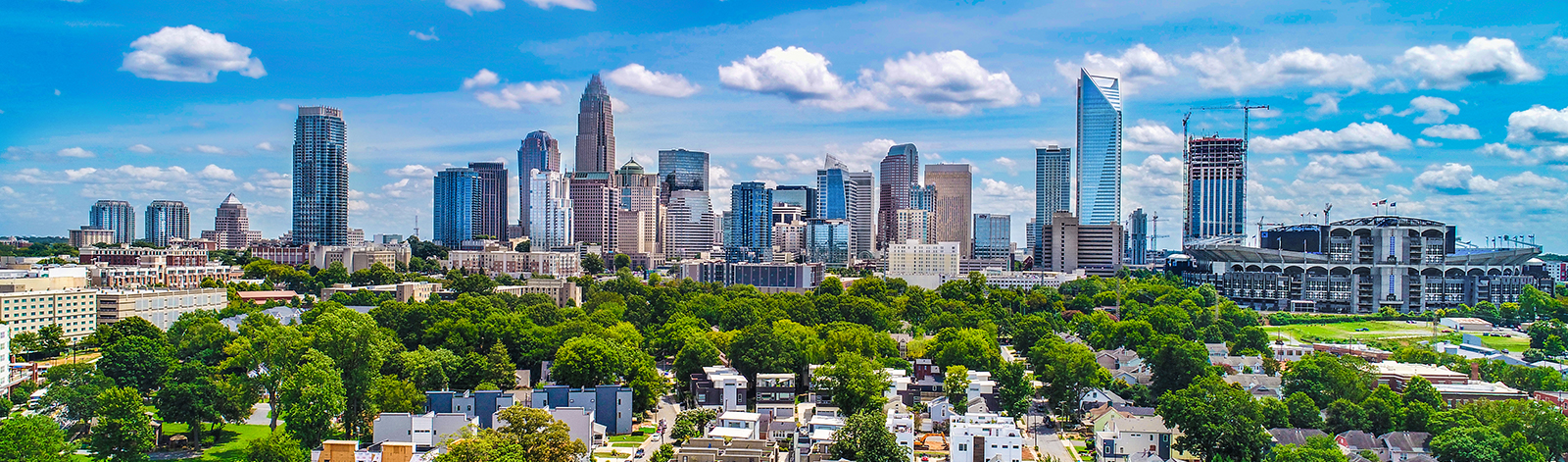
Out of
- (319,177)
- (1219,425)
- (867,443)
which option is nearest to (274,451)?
(867,443)

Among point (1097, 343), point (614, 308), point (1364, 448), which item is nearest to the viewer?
point (1364, 448)

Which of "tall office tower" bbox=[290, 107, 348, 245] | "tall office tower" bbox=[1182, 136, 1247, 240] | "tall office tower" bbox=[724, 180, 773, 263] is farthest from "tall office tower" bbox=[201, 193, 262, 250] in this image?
"tall office tower" bbox=[1182, 136, 1247, 240]

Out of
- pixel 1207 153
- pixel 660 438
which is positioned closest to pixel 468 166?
pixel 1207 153

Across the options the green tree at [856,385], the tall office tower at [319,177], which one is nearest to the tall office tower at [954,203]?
the tall office tower at [319,177]

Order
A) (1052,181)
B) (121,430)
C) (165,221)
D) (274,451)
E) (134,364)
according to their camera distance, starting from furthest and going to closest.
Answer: (1052,181)
(165,221)
(134,364)
(121,430)
(274,451)

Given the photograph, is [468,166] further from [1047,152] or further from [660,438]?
[660,438]

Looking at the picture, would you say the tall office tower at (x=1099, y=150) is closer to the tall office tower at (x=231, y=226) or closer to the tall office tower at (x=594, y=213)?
the tall office tower at (x=594, y=213)

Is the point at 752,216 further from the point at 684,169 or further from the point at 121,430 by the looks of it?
the point at 121,430
